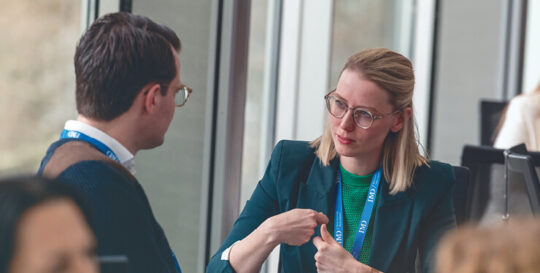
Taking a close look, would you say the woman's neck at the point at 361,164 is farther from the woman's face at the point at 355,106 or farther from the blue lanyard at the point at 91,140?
the blue lanyard at the point at 91,140

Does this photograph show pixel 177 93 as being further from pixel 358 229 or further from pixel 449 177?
pixel 449 177

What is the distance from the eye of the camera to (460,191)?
223 centimetres

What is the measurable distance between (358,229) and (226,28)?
1.10 meters

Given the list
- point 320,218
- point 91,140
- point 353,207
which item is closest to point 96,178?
point 91,140

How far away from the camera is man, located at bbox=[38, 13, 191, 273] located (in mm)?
1305

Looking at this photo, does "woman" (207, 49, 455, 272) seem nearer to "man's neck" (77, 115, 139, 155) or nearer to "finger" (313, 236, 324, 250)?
"finger" (313, 236, 324, 250)

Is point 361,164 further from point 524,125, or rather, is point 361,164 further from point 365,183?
point 524,125

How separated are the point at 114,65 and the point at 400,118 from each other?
0.96 m

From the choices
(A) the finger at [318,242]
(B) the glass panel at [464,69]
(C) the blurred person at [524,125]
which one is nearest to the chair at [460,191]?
(A) the finger at [318,242]

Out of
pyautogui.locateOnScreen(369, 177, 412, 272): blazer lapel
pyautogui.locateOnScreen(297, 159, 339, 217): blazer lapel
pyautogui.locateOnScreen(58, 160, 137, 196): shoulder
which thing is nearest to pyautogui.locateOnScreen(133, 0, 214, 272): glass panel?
pyautogui.locateOnScreen(297, 159, 339, 217): blazer lapel

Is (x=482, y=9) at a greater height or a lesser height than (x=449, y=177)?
greater

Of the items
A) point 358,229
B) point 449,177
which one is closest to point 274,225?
point 358,229

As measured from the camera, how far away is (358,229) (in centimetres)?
197

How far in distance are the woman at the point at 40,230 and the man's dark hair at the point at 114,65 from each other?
706 mm
